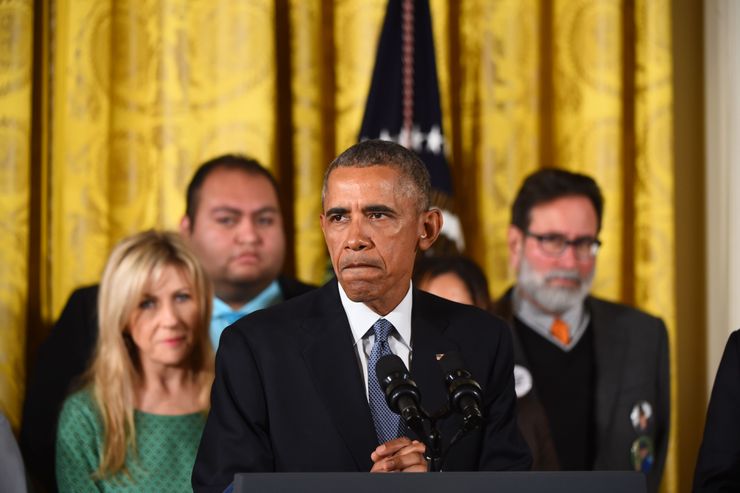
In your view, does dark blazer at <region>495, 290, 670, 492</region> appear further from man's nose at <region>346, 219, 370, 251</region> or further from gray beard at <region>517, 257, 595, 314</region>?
man's nose at <region>346, 219, 370, 251</region>

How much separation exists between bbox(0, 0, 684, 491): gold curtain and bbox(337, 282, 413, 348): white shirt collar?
2.31 meters

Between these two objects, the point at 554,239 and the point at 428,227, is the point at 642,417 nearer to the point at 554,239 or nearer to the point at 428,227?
the point at 554,239

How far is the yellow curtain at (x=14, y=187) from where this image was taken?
4.29 metres

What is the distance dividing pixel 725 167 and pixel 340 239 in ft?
10.5

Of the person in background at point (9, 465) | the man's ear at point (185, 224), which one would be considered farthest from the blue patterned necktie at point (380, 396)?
the man's ear at point (185, 224)

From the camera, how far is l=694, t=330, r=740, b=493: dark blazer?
2648 mm

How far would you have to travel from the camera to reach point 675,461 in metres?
4.90

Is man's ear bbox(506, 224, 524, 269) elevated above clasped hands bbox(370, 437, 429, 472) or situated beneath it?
elevated above

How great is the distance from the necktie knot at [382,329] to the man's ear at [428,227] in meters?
0.17

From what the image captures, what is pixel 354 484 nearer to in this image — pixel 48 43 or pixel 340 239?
pixel 340 239

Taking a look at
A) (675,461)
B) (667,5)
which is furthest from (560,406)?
(667,5)

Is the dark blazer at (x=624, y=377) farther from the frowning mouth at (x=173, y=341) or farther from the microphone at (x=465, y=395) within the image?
the microphone at (x=465, y=395)

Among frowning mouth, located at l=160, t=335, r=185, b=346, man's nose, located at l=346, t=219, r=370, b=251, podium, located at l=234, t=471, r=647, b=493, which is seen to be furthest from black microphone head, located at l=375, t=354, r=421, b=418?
frowning mouth, located at l=160, t=335, r=185, b=346

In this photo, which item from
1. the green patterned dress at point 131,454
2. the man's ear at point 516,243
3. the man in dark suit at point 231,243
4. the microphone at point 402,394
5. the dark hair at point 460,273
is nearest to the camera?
the microphone at point 402,394
